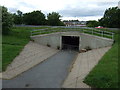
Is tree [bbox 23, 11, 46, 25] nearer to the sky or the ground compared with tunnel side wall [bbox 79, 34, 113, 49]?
nearer to the sky

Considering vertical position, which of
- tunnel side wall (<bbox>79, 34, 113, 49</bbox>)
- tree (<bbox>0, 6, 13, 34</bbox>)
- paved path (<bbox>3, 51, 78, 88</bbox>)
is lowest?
paved path (<bbox>3, 51, 78, 88</bbox>)

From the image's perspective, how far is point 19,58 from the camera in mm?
15055

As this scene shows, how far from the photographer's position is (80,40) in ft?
79.0

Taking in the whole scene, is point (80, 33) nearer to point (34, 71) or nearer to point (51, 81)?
point (34, 71)

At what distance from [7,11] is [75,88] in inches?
Result: 815

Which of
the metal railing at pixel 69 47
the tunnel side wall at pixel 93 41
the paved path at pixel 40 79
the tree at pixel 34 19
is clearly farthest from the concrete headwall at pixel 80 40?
the tree at pixel 34 19

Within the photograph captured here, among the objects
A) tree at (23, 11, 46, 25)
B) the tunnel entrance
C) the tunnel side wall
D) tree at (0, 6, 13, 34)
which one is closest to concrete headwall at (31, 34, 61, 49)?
the tunnel entrance

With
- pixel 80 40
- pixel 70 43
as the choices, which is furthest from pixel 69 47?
pixel 80 40

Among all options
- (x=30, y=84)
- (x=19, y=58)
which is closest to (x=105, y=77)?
(x=30, y=84)

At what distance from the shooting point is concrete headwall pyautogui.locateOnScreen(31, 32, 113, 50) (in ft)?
71.1

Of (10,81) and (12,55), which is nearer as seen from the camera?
(10,81)

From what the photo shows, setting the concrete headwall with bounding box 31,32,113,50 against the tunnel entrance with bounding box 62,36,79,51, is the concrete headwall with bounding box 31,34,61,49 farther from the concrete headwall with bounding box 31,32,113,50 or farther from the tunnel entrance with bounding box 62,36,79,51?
the tunnel entrance with bounding box 62,36,79,51

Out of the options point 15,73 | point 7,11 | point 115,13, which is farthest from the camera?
point 115,13

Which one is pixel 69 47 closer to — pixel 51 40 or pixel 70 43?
pixel 70 43
